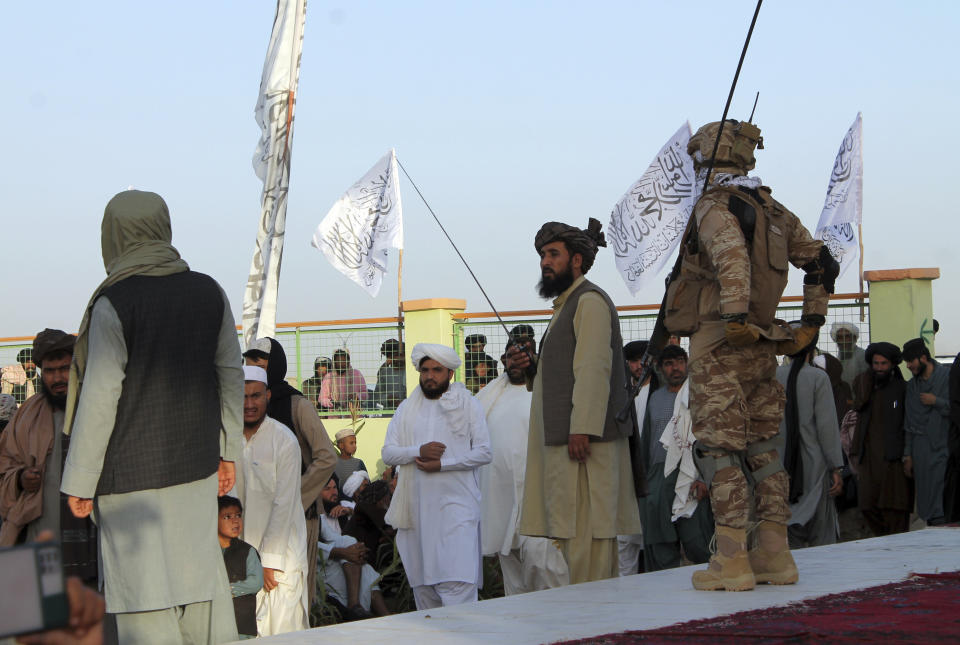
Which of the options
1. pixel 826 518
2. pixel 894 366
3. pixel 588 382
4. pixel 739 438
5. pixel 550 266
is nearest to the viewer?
pixel 739 438

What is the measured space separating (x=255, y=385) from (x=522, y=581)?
8.55 feet

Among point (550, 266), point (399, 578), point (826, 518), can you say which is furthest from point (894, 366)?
point (550, 266)

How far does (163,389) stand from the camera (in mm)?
3779

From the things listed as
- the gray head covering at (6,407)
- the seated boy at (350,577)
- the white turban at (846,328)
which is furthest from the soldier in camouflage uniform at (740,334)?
the white turban at (846,328)

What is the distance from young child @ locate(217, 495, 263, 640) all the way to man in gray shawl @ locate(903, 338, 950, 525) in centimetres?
605

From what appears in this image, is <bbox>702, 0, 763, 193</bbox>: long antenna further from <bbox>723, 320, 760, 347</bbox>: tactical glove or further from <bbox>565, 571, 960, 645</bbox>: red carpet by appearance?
<bbox>565, 571, 960, 645</bbox>: red carpet

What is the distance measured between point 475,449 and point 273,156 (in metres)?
3.85

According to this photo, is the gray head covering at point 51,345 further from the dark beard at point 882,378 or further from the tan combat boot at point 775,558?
the dark beard at point 882,378

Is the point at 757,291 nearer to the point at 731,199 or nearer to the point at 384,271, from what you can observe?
Result: the point at 731,199

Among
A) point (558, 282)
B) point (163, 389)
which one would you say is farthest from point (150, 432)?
point (558, 282)

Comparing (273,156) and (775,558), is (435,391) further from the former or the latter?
(273,156)

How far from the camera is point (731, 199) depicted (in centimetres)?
454

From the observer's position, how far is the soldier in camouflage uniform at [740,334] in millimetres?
4379

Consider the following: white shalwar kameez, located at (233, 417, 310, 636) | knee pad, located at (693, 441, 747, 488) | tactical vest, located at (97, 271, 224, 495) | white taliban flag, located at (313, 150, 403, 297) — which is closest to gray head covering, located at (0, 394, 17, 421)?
white shalwar kameez, located at (233, 417, 310, 636)
